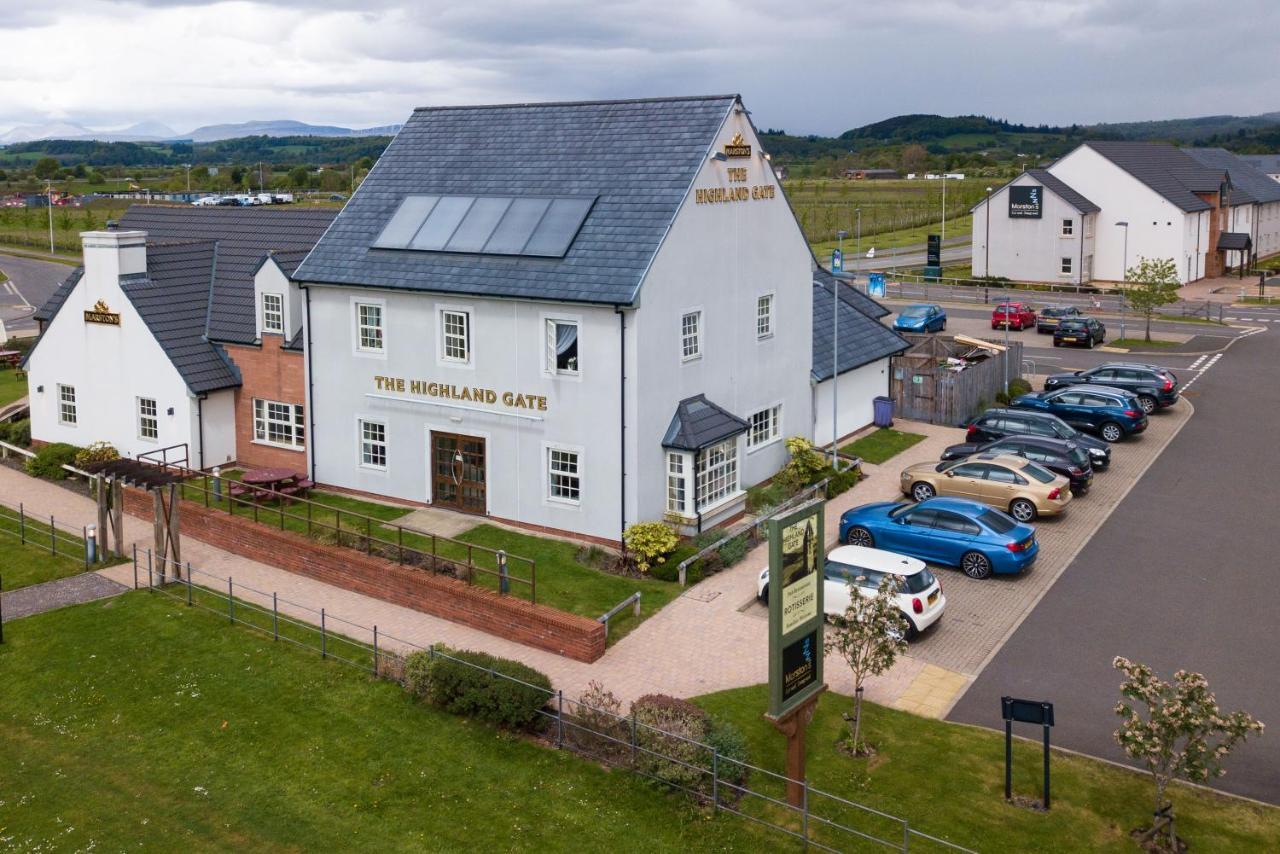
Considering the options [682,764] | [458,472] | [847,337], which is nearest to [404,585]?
[458,472]

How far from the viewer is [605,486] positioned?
27.5 metres

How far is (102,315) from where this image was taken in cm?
3484

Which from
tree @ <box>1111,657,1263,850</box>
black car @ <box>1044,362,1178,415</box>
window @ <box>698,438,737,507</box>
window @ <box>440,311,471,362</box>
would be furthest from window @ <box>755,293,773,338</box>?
tree @ <box>1111,657,1263,850</box>

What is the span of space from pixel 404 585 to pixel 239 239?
1705 centimetres

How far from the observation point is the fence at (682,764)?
54.0ft

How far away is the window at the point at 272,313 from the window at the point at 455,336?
628 centimetres

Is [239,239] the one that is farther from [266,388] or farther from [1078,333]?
[1078,333]

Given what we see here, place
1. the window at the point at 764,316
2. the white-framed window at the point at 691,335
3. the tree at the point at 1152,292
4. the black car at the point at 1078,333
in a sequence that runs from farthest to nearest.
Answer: the tree at the point at 1152,292 < the black car at the point at 1078,333 < the window at the point at 764,316 < the white-framed window at the point at 691,335

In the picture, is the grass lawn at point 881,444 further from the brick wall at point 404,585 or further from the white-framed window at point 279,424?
the white-framed window at point 279,424

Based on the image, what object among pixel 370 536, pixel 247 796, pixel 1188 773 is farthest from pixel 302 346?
pixel 1188 773

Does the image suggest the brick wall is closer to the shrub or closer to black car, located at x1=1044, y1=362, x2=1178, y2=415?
the shrub

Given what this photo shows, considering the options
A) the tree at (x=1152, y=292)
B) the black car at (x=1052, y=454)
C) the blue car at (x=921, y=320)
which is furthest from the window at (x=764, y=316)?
the tree at (x=1152, y=292)

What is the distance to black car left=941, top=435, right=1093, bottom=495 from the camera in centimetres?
3212

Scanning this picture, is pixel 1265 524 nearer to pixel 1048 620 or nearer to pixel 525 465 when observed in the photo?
pixel 1048 620
